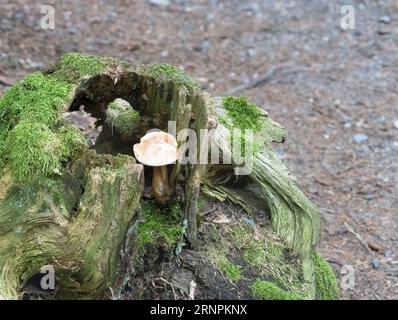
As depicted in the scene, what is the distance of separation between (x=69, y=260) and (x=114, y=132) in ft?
3.60

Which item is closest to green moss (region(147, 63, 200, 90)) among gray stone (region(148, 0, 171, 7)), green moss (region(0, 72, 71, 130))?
green moss (region(0, 72, 71, 130))

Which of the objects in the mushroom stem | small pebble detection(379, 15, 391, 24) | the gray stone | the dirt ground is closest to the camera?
the mushroom stem

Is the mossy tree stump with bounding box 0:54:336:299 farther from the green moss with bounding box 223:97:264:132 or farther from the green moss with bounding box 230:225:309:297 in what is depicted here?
the green moss with bounding box 230:225:309:297

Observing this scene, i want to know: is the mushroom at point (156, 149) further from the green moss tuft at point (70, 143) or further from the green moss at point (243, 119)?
the green moss at point (243, 119)

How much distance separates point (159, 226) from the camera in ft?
12.6

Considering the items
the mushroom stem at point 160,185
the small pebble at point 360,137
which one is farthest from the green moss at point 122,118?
the small pebble at point 360,137

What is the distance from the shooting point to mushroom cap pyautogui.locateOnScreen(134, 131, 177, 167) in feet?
11.7

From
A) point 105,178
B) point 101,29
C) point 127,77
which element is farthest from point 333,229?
point 101,29

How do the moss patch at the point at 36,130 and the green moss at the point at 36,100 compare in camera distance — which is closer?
the moss patch at the point at 36,130

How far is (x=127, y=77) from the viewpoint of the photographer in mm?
3994

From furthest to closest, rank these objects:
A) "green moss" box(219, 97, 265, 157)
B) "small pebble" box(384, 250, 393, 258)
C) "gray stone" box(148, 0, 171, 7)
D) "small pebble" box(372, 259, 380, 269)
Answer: "gray stone" box(148, 0, 171, 7) → "small pebble" box(384, 250, 393, 258) → "small pebble" box(372, 259, 380, 269) → "green moss" box(219, 97, 265, 157)

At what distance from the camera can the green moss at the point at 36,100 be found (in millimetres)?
3691

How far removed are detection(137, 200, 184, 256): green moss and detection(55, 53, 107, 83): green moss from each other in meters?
0.82
